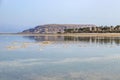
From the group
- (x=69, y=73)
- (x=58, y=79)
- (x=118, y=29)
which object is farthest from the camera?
(x=118, y=29)

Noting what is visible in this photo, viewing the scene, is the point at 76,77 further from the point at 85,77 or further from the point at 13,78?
the point at 13,78

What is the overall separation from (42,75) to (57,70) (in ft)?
5.97

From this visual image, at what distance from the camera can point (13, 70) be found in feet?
51.6

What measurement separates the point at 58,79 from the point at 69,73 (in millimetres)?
1958

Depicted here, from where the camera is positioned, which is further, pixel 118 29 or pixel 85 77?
pixel 118 29

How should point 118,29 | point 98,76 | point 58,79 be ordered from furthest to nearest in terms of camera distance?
point 118,29 → point 98,76 → point 58,79

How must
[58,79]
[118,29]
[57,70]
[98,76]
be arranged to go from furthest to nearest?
[118,29], [57,70], [98,76], [58,79]

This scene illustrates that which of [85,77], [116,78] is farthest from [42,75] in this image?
[116,78]

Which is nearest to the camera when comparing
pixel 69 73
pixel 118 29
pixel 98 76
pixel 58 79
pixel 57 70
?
pixel 58 79

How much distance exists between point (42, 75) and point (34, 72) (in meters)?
1.14

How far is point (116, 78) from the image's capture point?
43.7 ft

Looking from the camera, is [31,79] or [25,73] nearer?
[31,79]

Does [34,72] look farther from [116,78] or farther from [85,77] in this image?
[116,78]

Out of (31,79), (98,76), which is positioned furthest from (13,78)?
(98,76)
